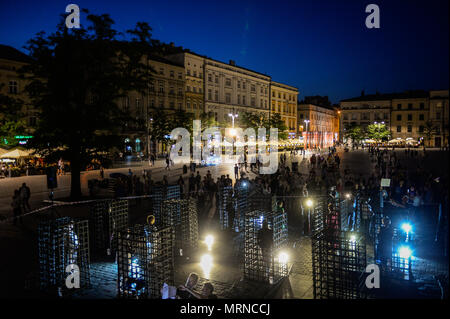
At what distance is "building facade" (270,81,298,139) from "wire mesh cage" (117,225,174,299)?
78.8 metres

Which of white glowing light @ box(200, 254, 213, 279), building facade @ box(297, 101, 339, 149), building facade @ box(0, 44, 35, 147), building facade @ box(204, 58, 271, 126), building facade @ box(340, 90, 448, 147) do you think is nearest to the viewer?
white glowing light @ box(200, 254, 213, 279)

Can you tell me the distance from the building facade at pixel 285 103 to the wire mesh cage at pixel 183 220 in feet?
247

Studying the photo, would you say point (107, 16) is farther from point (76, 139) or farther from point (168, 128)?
point (168, 128)

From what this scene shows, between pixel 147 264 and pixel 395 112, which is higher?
pixel 395 112

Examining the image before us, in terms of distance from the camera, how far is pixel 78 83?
1627 centimetres

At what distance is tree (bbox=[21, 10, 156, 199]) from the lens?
52.5 feet

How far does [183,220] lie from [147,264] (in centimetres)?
338

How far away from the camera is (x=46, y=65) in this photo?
1623 cm

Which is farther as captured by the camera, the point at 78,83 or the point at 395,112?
the point at 395,112

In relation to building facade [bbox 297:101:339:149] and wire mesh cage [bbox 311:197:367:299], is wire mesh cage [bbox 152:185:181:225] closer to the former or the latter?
wire mesh cage [bbox 311:197:367:299]

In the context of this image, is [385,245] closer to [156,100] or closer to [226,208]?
[226,208]

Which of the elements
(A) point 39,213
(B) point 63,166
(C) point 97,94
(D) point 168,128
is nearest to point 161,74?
(D) point 168,128

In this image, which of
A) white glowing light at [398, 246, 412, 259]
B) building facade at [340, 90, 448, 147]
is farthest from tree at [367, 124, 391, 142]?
white glowing light at [398, 246, 412, 259]

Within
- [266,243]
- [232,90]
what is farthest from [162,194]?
[232,90]
